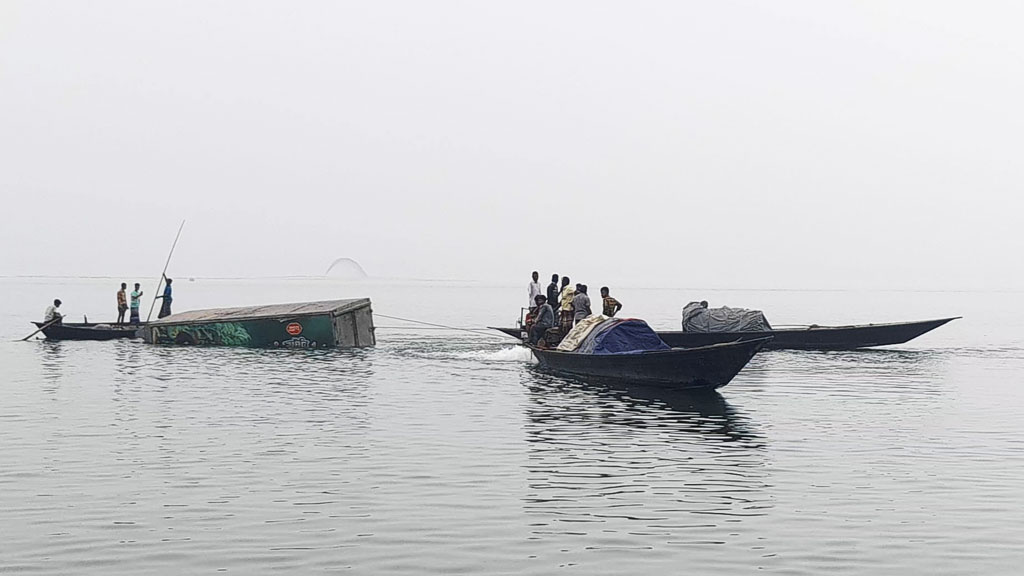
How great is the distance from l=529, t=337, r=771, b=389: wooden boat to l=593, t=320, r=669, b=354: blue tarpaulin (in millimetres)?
514

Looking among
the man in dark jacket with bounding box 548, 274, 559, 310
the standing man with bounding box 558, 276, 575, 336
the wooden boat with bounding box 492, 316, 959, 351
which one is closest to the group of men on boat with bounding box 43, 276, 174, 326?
the wooden boat with bounding box 492, 316, 959, 351

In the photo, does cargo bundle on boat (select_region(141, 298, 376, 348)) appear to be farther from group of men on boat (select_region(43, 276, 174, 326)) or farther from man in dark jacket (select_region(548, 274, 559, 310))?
man in dark jacket (select_region(548, 274, 559, 310))

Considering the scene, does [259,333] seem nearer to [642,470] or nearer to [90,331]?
[90,331]

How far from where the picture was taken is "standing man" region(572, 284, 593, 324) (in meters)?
31.7

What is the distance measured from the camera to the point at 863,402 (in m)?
25.9

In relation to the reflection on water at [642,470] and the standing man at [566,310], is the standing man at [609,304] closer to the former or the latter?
the standing man at [566,310]

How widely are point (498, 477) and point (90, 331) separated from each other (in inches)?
1305

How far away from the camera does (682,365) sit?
25641mm

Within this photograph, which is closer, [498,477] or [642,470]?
[498,477]

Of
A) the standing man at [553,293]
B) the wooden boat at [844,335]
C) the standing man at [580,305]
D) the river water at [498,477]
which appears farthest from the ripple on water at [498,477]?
the wooden boat at [844,335]

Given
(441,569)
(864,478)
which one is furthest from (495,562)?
(864,478)

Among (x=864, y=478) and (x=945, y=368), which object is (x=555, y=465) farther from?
(x=945, y=368)

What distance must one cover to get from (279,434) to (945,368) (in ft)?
91.7

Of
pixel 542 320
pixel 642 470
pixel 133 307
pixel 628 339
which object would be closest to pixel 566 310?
pixel 542 320
